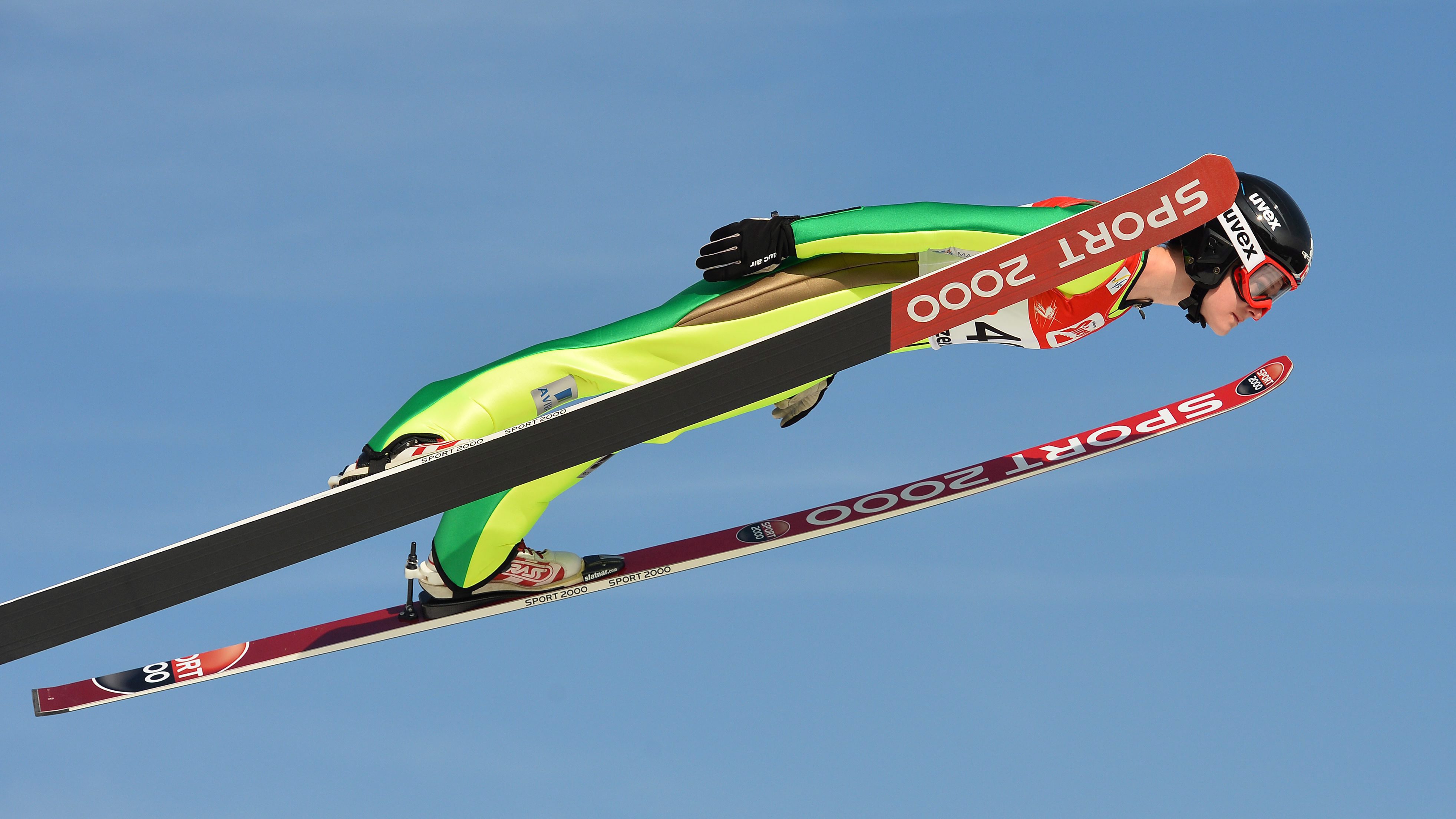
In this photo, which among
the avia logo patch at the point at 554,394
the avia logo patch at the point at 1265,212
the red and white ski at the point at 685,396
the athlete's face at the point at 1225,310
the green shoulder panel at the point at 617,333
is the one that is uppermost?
the green shoulder panel at the point at 617,333

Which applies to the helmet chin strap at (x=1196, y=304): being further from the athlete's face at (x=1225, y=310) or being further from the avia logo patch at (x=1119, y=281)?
the avia logo patch at (x=1119, y=281)

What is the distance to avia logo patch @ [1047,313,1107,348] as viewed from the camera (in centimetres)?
520

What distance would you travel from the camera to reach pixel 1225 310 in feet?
16.9

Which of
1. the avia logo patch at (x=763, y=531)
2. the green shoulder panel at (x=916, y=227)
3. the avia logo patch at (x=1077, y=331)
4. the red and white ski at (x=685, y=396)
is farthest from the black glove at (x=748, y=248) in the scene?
the avia logo patch at (x=763, y=531)

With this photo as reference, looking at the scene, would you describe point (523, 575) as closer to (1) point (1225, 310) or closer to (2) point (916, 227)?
(2) point (916, 227)

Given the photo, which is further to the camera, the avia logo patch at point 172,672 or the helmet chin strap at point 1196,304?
the avia logo patch at point 172,672

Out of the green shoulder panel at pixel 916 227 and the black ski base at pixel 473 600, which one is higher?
the green shoulder panel at pixel 916 227

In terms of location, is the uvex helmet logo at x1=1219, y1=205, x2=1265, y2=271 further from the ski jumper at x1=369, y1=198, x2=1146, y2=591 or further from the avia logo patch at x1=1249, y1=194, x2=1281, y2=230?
the ski jumper at x1=369, y1=198, x2=1146, y2=591

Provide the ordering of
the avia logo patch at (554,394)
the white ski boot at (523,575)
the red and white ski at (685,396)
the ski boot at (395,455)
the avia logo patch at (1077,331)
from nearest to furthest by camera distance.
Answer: the red and white ski at (685,396) → the ski boot at (395,455) → the avia logo patch at (554,394) → the avia logo patch at (1077,331) → the white ski boot at (523,575)

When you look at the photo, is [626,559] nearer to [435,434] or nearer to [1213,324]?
[435,434]

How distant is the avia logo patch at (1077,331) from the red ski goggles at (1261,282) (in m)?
0.53

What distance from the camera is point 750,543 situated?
5.88m

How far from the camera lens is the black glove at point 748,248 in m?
4.91

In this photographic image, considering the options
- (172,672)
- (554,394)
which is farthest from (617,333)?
(172,672)
